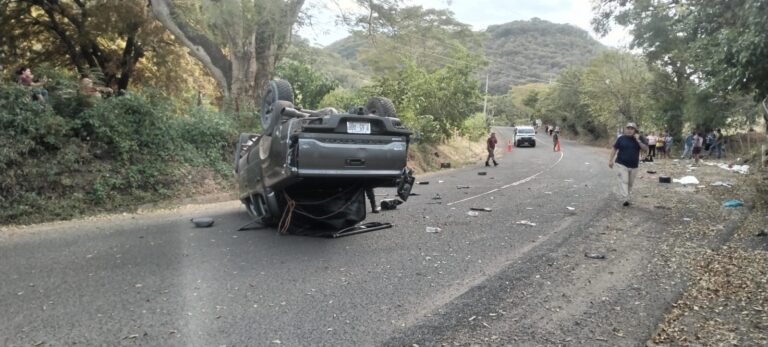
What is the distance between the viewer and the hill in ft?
424

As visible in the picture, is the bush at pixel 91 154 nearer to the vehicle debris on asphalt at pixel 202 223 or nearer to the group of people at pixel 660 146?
the vehicle debris on asphalt at pixel 202 223

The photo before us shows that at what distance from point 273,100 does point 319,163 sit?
1.88m

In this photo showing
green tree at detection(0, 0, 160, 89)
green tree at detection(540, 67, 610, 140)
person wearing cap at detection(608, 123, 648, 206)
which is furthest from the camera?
green tree at detection(540, 67, 610, 140)

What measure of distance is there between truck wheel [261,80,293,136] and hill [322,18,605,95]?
106347mm

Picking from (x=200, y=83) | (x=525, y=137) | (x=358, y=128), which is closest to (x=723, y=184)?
(x=358, y=128)

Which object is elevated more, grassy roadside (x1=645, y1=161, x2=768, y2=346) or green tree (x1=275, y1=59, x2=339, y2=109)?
green tree (x1=275, y1=59, x2=339, y2=109)

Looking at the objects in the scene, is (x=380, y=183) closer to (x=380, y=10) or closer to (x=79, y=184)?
(x=79, y=184)

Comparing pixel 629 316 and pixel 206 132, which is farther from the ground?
pixel 206 132

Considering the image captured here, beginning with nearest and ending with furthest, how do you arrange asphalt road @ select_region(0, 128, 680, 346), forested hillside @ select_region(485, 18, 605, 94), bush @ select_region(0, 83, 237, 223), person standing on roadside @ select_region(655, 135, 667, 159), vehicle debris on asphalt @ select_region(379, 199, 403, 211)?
asphalt road @ select_region(0, 128, 680, 346) < bush @ select_region(0, 83, 237, 223) < vehicle debris on asphalt @ select_region(379, 199, 403, 211) < person standing on roadside @ select_region(655, 135, 667, 159) < forested hillside @ select_region(485, 18, 605, 94)

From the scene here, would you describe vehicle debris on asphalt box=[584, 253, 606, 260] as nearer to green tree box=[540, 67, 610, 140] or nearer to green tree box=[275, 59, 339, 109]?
green tree box=[275, 59, 339, 109]

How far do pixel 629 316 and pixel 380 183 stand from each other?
149 inches

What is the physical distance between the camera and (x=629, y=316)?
4.43 metres

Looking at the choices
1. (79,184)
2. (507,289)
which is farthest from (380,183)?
(79,184)

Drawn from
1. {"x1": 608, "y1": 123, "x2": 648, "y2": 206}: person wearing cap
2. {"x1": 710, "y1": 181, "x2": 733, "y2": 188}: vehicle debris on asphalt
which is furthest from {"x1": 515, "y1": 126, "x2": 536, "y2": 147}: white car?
{"x1": 608, "y1": 123, "x2": 648, "y2": 206}: person wearing cap
